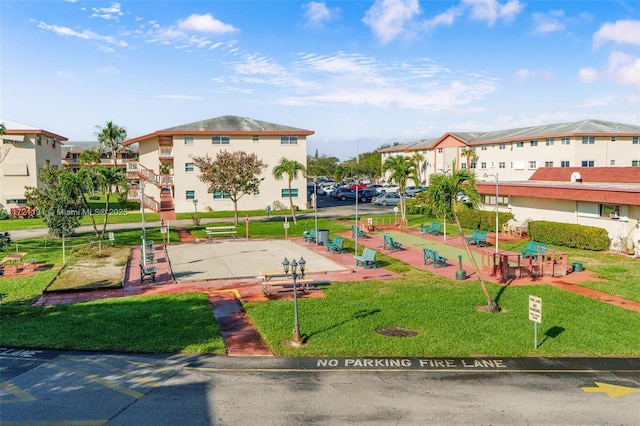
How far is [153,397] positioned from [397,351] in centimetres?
610

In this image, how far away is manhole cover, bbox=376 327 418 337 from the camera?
14.9 metres

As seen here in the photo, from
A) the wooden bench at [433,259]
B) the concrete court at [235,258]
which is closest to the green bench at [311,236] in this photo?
the concrete court at [235,258]

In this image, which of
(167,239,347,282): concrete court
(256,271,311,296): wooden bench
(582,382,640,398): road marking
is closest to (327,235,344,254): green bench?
(167,239,347,282): concrete court

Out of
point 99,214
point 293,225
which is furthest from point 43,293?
point 99,214

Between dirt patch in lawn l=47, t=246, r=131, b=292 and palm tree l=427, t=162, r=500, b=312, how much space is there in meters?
13.4

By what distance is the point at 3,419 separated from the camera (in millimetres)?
9773

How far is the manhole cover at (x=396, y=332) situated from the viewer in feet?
49.0

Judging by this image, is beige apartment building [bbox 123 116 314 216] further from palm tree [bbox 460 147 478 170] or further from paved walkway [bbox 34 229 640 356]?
palm tree [bbox 460 147 478 170]

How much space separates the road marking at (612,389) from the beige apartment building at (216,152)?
44.1 metres

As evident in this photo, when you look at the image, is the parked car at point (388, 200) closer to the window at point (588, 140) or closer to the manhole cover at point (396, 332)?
the window at point (588, 140)

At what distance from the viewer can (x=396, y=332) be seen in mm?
15195

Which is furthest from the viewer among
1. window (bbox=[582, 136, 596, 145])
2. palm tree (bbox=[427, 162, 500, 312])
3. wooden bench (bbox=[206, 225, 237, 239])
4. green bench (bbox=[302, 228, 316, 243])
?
window (bbox=[582, 136, 596, 145])

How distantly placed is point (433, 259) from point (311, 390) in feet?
48.5

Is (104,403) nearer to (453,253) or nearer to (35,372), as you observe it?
(35,372)
